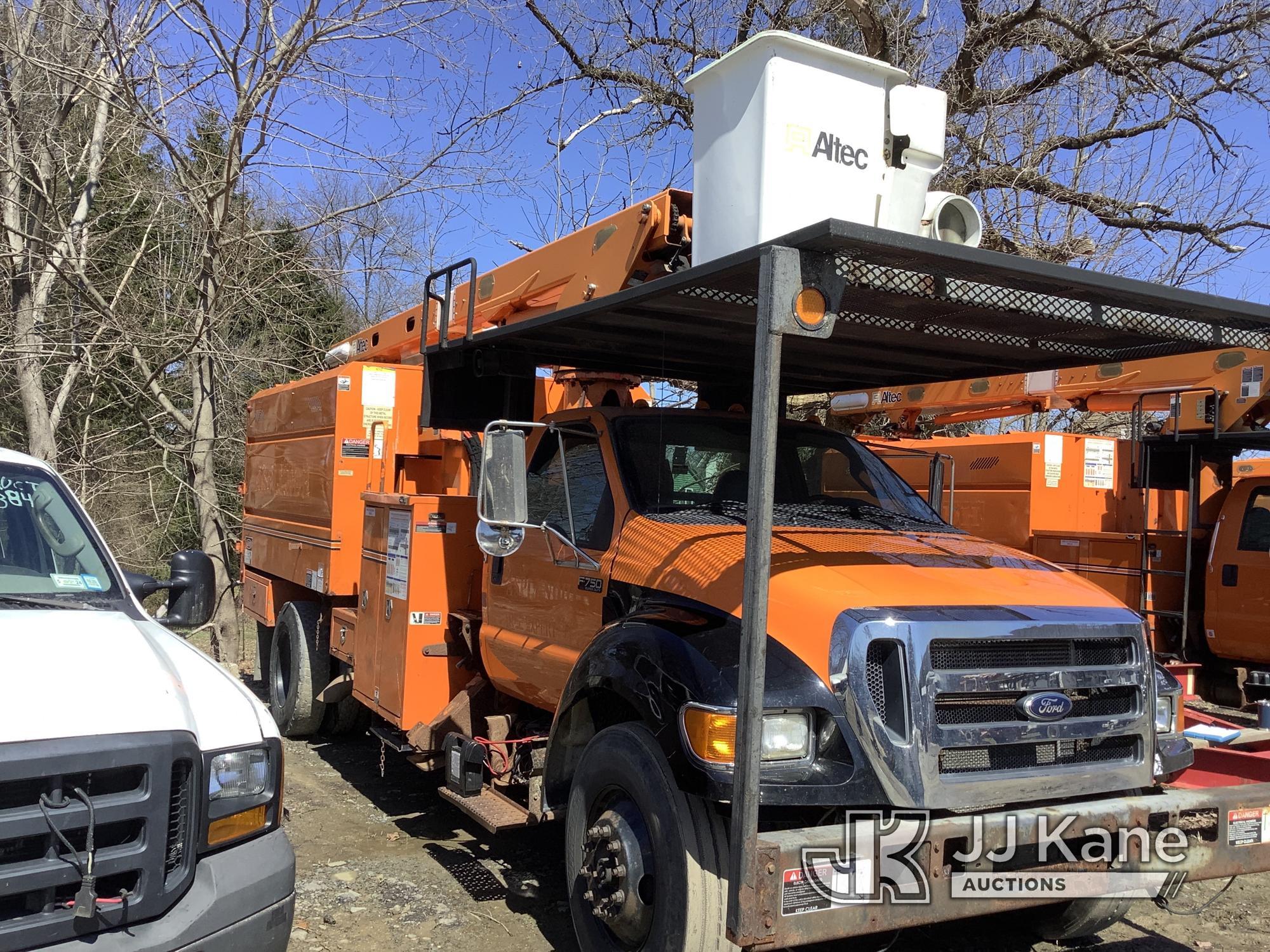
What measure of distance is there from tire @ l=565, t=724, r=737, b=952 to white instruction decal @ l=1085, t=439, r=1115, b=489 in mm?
8651

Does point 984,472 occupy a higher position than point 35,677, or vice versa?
point 984,472

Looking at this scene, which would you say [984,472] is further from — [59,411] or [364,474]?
[59,411]

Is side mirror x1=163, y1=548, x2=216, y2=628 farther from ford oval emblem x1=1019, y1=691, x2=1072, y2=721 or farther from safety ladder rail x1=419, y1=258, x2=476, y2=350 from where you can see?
ford oval emblem x1=1019, y1=691, x2=1072, y2=721

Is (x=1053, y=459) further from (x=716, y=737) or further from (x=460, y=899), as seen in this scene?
(x=716, y=737)

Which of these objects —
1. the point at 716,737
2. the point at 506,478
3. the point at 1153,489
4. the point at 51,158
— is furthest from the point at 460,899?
the point at 51,158

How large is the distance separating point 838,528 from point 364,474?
12.9 feet

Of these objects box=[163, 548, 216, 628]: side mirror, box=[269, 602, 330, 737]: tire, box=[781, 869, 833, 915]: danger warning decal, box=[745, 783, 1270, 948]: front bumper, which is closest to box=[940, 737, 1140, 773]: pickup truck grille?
box=[745, 783, 1270, 948]: front bumper

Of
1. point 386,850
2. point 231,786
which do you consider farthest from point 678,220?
point 386,850

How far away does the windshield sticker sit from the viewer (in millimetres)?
3924

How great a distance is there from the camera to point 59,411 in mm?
11828

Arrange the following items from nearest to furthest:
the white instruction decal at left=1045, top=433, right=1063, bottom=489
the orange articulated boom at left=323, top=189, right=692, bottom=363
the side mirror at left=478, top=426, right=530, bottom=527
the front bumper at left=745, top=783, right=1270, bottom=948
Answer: the front bumper at left=745, top=783, right=1270, bottom=948, the side mirror at left=478, top=426, right=530, bottom=527, the orange articulated boom at left=323, top=189, right=692, bottom=363, the white instruction decal at left=1045, top=433, right=1063, bottom=489

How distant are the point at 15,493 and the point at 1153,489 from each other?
9657 millimetres

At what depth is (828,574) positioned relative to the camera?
11.8ft

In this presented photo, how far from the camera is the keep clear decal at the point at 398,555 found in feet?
18.9
